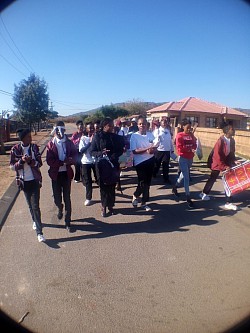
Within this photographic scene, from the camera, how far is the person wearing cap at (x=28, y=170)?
5.01 meters

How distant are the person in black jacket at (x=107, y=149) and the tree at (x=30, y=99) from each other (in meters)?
36.8

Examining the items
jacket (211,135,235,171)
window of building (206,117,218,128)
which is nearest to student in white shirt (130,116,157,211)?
jacket (211,135,235,171)

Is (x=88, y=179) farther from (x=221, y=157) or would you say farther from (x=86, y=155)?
(x=221, y=157)

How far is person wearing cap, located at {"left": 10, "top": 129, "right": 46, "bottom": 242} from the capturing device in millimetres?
5012

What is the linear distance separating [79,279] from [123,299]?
67 cm

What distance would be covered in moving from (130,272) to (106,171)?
2.50 meters

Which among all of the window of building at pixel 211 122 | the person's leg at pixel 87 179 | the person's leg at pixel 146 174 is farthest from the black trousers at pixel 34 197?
the window of building at pixel 211 122

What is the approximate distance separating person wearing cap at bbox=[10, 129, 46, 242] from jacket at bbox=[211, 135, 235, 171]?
381 cm

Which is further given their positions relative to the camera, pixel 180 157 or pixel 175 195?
pixel 175 195

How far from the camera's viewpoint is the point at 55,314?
317cm

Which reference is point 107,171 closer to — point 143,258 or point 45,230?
point 45,230

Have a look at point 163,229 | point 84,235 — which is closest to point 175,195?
point 163,229

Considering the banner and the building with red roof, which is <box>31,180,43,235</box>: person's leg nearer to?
the banner

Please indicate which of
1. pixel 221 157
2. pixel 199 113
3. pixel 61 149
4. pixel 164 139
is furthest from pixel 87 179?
pixel 199 113
